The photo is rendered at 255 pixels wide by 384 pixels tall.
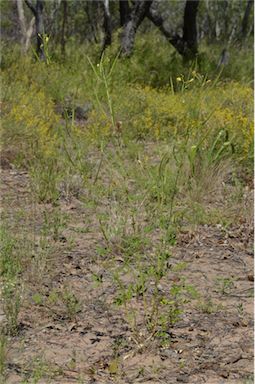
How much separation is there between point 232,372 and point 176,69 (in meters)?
9.39

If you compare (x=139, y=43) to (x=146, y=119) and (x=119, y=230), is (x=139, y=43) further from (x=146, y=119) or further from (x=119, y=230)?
(x=119, y=230)

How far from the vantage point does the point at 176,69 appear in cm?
1158

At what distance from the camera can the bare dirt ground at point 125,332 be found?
2.70 metres

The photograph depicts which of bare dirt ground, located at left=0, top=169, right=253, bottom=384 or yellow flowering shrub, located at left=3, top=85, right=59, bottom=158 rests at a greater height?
yellow flowering shrub, located at left=3, top=85, right=59, bottom=158

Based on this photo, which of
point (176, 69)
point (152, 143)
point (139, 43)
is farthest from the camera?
point (139, 43)

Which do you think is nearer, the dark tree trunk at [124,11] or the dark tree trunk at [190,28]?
the dark tree trunk at [124,11]

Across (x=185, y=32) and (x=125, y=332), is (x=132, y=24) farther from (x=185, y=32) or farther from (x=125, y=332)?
(x=125, y=332)


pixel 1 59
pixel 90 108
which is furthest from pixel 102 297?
pixel 1 59

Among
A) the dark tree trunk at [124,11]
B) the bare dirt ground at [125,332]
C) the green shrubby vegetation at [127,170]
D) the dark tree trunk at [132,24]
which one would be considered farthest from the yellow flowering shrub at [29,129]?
the dark tree trunk at [124,11]

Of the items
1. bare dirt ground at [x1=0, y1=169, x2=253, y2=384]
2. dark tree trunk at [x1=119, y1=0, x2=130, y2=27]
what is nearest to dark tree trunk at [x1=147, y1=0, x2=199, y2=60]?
dark tree trunk at [x1=119, y1=0, x2=130, y2=27]

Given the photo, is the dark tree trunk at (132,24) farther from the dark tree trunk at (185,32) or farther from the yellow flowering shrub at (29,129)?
the yellow flowering shrub at (29,129)

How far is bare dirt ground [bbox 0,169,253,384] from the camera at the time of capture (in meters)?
2.70

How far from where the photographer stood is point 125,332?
3.07 m

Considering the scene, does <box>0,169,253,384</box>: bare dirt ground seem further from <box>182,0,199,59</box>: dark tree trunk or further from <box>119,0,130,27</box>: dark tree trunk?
<box>182,0,199,59</box>: dark tree trunk
